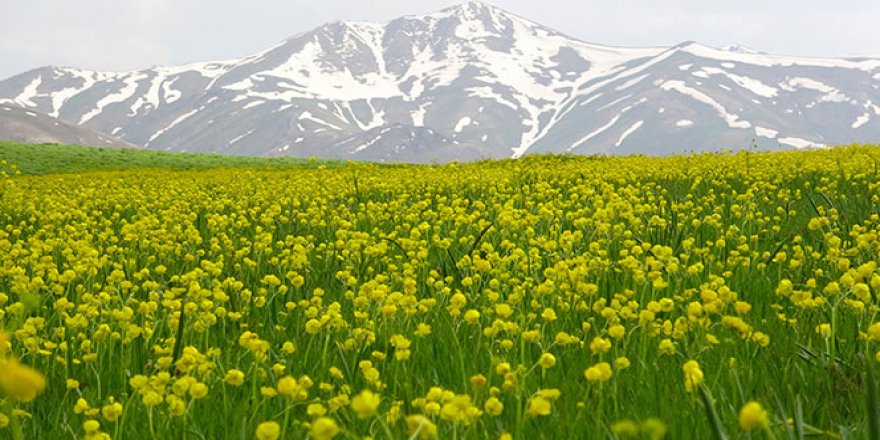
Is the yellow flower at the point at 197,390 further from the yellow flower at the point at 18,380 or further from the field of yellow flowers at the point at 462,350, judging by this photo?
the yellow flower at the point at 18,380

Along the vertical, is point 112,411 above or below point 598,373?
below

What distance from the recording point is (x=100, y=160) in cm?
4166

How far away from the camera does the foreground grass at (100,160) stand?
37750mm

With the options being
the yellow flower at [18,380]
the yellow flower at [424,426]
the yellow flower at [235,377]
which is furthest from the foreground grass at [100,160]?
the yellow flower at [18,380]

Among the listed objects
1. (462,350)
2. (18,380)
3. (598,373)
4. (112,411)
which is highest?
(18,380)

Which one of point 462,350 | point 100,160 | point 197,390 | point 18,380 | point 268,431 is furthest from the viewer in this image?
point 100,160

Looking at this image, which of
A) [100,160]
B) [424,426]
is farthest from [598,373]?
[100,160]

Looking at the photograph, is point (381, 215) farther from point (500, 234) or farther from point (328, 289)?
point (328, 289)

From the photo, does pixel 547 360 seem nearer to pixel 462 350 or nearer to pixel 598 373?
pixel 598 373

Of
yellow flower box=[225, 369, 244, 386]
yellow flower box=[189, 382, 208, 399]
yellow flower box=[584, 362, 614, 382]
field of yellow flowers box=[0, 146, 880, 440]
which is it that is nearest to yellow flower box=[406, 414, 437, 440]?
field of yellow flowers box=[0, 146, 880, 440]

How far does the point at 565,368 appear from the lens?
11.5 feet

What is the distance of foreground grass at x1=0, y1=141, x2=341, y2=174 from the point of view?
37750mm

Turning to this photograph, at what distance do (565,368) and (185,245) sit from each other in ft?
18.6

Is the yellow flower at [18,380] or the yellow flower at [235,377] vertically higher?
the yellow flower at [18,380]
